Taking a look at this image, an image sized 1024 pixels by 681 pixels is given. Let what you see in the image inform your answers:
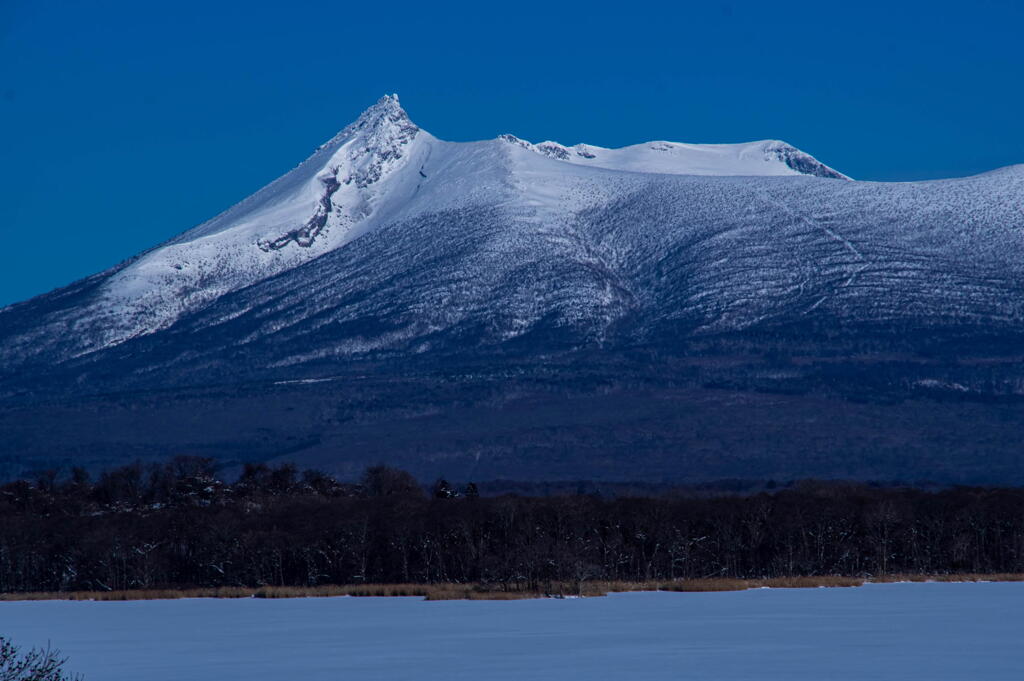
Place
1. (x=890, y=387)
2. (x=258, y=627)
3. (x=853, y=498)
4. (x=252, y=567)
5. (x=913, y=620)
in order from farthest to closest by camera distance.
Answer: (x=890, y=387), (x=853, y=498), (x=252, y=567), (x=258, y=627), (x=913, y=620)

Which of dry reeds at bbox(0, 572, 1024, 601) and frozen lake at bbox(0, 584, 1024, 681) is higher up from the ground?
dry reeds at bbox(0, 572, 1024, 601)

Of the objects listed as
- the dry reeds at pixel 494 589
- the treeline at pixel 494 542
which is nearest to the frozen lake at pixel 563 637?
the dry reeds at pixel 494 589

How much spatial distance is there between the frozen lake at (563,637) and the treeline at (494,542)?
16.0m

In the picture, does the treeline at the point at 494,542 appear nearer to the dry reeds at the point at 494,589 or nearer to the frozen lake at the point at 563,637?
the dry reeds at the point at 494,589

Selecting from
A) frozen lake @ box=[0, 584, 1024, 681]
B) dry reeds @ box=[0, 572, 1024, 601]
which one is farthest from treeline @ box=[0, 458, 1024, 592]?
frozen lake @ box=[0, 584, 1024, 681]

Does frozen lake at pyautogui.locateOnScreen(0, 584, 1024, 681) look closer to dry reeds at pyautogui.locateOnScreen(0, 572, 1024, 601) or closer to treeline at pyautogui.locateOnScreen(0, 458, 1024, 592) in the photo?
dry reeds at pyautogui.locateOnScreen(0, 572, 1024, 601)

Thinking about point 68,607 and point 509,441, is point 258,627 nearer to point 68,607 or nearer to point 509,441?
point 68,607

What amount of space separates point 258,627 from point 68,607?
57.2ft

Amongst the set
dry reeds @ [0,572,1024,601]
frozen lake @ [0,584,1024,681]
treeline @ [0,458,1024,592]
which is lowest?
frozen lake @ [0,584,1024,681]

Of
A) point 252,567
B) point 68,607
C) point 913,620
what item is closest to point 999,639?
point 913,620

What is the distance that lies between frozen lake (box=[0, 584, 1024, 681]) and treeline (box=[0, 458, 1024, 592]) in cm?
1601

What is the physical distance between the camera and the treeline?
8194 centimetres

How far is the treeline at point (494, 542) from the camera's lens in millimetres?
81938

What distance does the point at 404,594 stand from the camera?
70438mm
